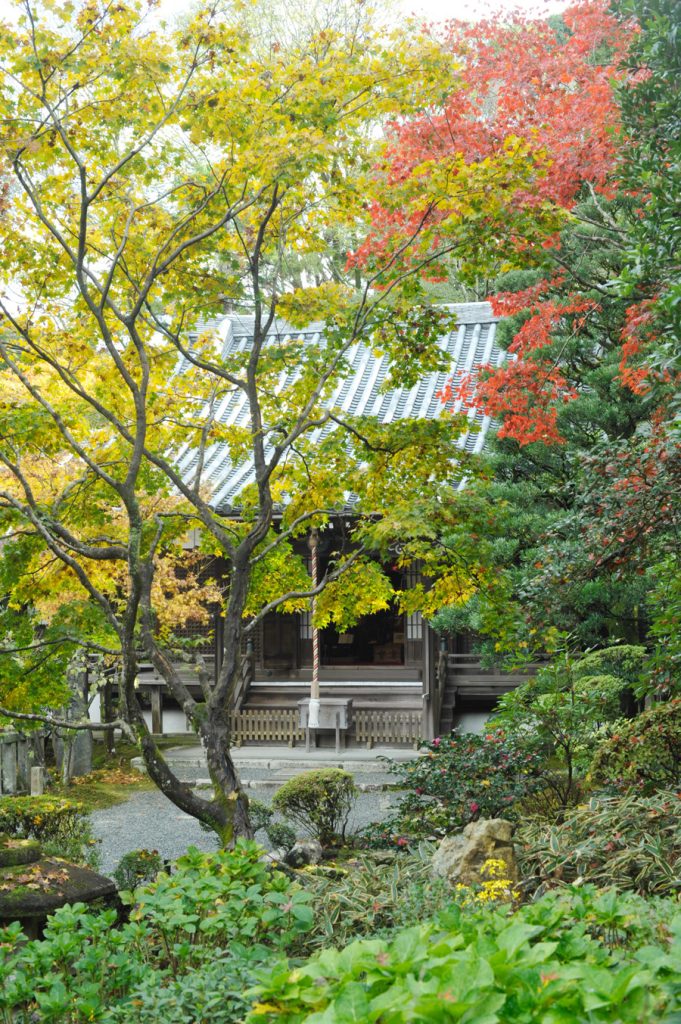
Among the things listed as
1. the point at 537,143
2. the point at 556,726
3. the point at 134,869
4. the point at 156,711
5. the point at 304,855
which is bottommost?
the point at 304,855

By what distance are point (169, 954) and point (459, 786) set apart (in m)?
3.65

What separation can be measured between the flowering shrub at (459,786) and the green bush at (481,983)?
4.66m

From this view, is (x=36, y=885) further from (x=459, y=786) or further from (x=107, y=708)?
(x=107, y=708)

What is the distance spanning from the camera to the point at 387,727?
14414 mm

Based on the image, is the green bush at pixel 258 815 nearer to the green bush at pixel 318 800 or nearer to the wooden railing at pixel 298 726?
the green bush at pixel 318 800

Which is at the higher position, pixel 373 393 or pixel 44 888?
pixel 373 393

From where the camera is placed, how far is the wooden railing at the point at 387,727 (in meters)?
14.4

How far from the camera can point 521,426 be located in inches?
382

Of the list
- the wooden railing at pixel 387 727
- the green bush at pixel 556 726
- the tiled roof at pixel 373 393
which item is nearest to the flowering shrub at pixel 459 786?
the green bush at pixel 556 726

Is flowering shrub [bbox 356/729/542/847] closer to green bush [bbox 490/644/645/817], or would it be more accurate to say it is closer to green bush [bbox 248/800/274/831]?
green bush [bbox 490/644/645/817]

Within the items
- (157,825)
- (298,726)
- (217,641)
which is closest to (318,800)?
(157,825)

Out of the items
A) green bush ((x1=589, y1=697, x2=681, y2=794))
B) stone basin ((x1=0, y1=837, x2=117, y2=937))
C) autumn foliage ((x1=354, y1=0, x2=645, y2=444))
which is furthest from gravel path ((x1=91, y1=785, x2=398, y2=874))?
autumn foliage ((x1=354, y1=0, x2=645, y2=444))

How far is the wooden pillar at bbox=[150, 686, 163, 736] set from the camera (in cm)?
1589

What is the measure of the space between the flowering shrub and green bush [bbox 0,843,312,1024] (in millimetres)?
3046
